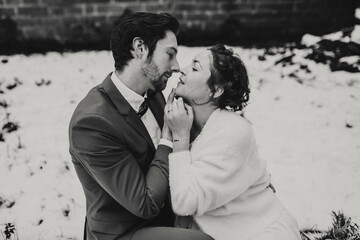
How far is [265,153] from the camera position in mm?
3730

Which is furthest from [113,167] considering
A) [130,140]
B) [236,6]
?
[236,6]

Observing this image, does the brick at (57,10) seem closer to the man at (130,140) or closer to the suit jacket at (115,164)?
the man at (130,140)

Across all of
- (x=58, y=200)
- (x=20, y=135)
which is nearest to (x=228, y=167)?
(x=58, y=200)

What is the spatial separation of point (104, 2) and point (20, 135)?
2.44 metres

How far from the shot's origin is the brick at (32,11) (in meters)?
5.11

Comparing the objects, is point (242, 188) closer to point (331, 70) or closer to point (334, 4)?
point (331, 70)

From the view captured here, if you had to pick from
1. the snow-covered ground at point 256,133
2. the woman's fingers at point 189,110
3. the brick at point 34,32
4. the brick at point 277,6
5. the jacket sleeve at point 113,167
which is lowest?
the snow-covered ground at point 256,133

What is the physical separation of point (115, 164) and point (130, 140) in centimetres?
19

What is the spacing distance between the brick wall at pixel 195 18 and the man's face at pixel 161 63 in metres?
3.26

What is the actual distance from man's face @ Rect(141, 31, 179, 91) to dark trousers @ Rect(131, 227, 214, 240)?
86 cm

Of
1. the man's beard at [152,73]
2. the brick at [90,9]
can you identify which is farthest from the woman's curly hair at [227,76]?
the brick at [90,9]

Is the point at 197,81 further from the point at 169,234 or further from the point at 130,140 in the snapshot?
the point at 169,234

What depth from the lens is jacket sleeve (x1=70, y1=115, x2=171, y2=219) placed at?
1.84m

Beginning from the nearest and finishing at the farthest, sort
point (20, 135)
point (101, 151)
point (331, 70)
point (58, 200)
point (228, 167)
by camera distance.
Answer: point (101, 151), point (228, 167), point (58, 200), point (20, 135), point (331, 70)
